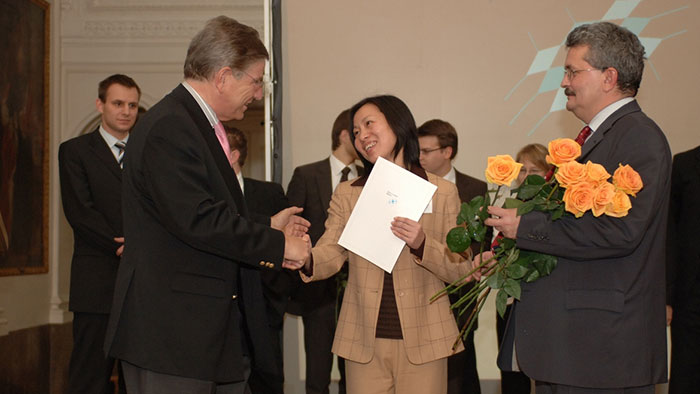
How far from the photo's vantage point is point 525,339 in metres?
2.51

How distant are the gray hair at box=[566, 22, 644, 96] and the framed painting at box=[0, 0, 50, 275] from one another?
5626mm

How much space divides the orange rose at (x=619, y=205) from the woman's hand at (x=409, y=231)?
773mm

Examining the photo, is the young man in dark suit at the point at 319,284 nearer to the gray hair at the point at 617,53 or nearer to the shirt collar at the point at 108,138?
the shirt collar at the point at 108,138

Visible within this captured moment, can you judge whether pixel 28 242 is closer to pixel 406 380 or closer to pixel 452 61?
pixel 452 61

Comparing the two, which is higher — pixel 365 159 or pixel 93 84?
pixel 93 84

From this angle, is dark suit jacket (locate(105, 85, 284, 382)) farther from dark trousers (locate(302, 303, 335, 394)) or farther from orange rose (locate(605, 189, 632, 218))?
dark trousers (locate(302, 303, 335, 394))

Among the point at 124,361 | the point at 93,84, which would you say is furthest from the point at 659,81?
the point at 93,84

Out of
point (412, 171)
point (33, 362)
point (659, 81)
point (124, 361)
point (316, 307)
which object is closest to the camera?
point (124, 361)

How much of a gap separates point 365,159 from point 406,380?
3.33ft

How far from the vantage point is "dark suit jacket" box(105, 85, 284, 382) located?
90.3 inches

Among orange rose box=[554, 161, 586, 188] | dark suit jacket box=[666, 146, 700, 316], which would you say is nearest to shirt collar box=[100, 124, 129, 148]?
orange rose box=[554, 161, 586, 188]

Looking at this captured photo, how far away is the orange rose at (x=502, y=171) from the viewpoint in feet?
8.00

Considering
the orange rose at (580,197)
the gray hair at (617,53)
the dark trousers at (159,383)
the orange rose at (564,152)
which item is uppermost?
the gray hair at (617,53)

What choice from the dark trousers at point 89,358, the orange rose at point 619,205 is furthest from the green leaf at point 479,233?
the dark trousers at point 89,358
